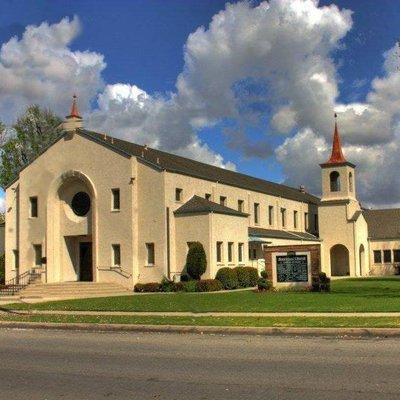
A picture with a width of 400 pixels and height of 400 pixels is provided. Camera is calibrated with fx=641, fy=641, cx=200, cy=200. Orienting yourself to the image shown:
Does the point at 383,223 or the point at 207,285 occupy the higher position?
the point at 383,223

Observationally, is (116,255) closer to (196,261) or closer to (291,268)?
(196,261)

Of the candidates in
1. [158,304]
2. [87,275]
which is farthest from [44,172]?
[158,304]

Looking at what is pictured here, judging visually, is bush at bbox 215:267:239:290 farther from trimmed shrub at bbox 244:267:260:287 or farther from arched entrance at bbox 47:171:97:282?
arched entrance at bbox 47:171:97:282

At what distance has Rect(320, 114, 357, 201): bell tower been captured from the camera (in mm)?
60844

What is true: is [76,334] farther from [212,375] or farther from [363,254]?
[363,254]

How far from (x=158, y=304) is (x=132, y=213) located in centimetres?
1467

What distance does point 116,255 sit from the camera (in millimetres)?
40094

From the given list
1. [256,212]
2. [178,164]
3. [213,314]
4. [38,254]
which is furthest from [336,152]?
[213,314]

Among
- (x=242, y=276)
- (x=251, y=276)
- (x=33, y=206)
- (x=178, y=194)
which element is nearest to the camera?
(x=242, y=276)

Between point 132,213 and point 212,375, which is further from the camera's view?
point 132,213

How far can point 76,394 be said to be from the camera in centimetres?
883

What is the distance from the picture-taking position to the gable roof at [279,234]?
4834 cm

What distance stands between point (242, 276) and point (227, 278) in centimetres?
199

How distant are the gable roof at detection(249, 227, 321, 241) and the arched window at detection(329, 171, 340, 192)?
16.8 ft
